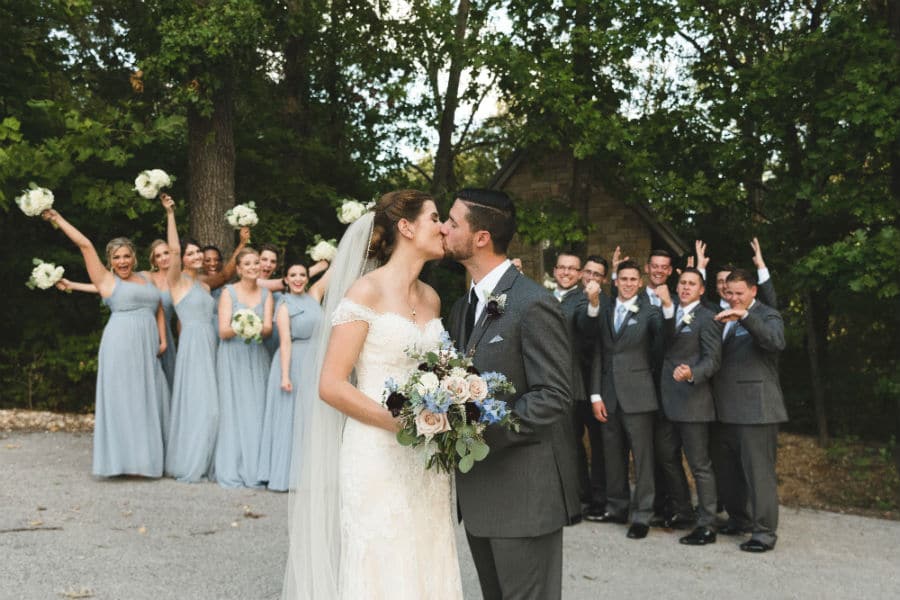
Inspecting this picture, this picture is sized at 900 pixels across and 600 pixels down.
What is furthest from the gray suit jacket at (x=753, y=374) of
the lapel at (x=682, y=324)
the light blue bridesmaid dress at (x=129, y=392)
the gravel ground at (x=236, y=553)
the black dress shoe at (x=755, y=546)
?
the light blue bridesmaid dress at (x=129, y=392)

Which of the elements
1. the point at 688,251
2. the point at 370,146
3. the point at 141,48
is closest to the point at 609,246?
the point at 688,251

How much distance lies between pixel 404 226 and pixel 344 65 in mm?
15656

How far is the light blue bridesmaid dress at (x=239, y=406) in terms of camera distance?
8.88 m

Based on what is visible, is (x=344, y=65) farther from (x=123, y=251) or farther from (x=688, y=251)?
(x=123, y=251)

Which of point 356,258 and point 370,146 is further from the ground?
point 370,146

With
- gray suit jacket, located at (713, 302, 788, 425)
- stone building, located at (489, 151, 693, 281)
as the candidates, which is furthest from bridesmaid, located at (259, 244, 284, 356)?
stone building, located at (489, 151, 693, 281)

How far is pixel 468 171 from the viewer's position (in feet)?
101

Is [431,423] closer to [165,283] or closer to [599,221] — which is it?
[165,283]

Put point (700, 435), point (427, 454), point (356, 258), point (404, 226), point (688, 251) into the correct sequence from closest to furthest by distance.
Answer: point (427, 454), point (404, 226), point (356, 258), point (700, 435), point (688, 251)

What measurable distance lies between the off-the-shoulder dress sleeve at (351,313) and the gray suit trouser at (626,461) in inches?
174

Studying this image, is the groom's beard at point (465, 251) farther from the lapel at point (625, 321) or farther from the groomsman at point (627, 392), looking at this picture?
the lapel at point (625, 321)

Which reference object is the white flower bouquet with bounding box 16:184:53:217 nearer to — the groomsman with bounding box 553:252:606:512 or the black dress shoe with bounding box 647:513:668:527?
the groomsman with bounding box 553:252:606:512

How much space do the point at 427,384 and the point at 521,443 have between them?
21.7 inches

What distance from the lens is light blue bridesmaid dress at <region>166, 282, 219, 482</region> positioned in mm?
8961
